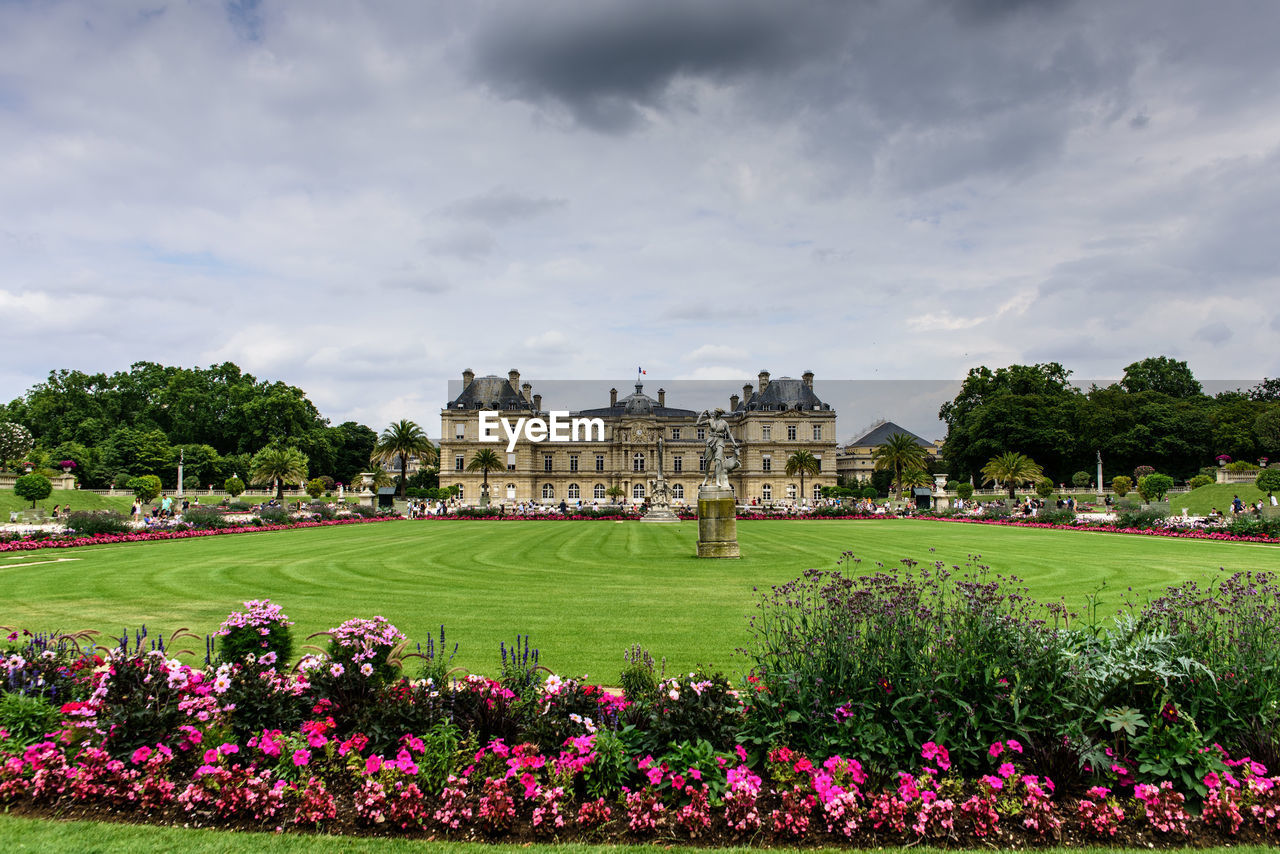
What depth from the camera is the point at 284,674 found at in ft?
19.6

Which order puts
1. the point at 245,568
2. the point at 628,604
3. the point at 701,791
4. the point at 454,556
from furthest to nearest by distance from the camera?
the point at 454,556 < the point at 245,568 < the point at 628,604 < the point at 701,791

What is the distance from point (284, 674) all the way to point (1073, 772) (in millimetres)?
5920

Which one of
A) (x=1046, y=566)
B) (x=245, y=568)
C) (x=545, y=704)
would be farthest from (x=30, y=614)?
(x=1046, y=566)

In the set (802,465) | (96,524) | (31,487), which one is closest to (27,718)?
(96,524)

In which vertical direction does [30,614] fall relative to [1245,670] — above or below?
below

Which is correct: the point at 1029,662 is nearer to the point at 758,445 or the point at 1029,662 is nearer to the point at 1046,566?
the point at 1046,566

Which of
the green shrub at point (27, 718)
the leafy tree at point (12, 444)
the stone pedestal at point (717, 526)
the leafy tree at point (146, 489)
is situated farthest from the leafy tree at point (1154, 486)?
the leafy tree at point (12, 444)

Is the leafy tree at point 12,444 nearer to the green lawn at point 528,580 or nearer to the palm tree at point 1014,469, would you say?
the green lawn at point 528,580

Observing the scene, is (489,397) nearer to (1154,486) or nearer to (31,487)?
(31,487)

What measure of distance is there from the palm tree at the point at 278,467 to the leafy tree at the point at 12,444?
18469 mm

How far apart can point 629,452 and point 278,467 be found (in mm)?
37982

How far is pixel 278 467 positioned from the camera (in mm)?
72688

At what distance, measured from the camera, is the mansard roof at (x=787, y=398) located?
298ft

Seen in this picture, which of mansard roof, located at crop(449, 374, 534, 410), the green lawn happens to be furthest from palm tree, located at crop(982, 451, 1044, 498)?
mansard roof, located at crop(449, 374, 534, 410)
